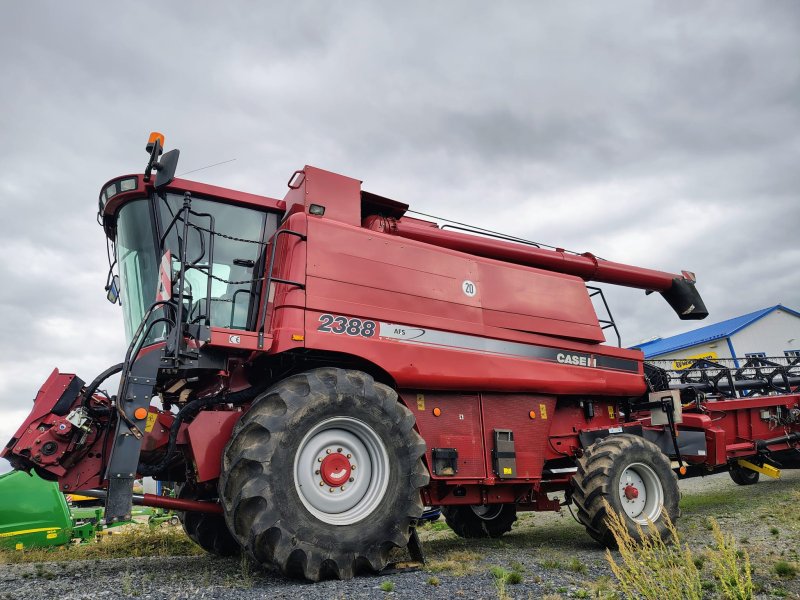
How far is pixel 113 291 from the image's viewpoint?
714cm

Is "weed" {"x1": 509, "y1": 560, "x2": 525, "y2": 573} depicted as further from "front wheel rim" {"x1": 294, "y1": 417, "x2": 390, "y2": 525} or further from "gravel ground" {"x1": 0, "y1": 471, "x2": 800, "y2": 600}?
"front wheel rim" {"x1": 294, "y1": 417, "x2": 390, "y2": 525}

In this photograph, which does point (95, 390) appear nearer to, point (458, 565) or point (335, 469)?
point (335, 469)

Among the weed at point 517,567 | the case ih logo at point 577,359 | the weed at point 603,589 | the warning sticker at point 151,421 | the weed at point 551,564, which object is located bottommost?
the weed at point 551,564

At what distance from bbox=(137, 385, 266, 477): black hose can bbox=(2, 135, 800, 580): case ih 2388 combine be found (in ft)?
0.09

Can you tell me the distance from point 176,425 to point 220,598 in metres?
1.83

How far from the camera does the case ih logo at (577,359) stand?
25.4 ft

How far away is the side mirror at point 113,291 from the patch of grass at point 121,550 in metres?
3.33

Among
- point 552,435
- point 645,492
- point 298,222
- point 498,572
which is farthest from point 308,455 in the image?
point 645,492

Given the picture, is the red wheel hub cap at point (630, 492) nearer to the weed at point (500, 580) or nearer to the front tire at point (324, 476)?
the weed at point (500, 580)

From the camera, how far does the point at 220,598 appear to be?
4254 mm

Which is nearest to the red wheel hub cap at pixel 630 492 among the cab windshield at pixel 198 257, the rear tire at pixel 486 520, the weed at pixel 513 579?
the rear tire at pixel 486 520

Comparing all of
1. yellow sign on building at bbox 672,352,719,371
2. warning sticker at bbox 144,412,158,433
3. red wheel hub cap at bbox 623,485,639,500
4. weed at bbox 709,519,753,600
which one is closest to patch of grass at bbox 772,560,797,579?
weed at bbox 709,519,753,600

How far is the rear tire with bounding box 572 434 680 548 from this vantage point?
6.80m

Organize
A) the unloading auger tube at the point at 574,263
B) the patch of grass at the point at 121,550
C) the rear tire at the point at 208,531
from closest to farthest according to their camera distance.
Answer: the rear tire at the point at 208,531, the unloading auger tube at the point at 574,263, the patch of grass at the point at 121,550
